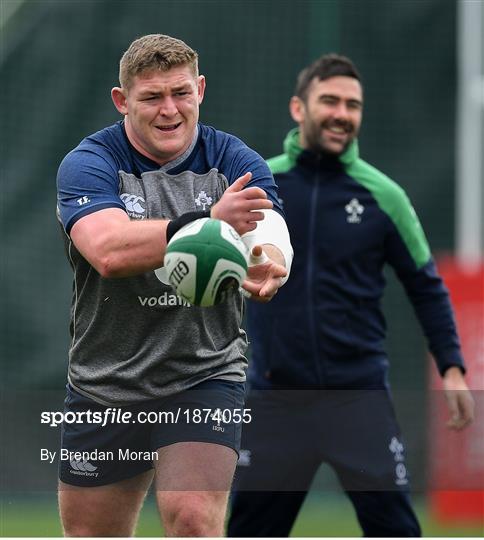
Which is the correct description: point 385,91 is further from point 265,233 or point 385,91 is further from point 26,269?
point 265,233

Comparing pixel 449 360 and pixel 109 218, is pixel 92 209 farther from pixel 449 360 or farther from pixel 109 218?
pixel 449 360

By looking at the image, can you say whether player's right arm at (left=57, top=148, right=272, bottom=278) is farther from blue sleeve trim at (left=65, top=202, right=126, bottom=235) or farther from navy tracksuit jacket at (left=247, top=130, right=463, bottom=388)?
navy tracksuit jacket at (left=247, top=130, right=463, bottom=388)

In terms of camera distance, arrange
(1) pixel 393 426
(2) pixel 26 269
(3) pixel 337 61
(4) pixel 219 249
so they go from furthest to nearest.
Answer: (2) pixel 26 269 < (3) pixel 337 61 < (1) pixel 393 426 < (4) pixel 219 249

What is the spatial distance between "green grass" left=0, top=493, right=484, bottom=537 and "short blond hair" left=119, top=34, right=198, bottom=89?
13.9 feet

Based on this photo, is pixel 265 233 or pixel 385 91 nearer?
pixel 265 233

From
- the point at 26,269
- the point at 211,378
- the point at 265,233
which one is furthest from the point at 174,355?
the point at 26,269

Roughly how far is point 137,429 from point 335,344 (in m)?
1.96

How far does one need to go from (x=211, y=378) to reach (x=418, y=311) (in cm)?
219

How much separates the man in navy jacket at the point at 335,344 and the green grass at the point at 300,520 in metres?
2.29

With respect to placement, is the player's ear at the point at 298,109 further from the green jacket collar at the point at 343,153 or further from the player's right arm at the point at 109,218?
the player's right arm at the point at 109,218

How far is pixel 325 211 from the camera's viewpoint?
6.90 m

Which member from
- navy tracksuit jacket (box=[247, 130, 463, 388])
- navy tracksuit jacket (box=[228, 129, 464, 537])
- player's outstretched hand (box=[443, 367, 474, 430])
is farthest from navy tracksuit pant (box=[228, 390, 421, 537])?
player's outstretched hand (box=[443, 367, 474, 430])

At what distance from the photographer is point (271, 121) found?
1050 centimetres

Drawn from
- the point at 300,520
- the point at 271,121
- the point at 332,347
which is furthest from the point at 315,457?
the point at 271,121
